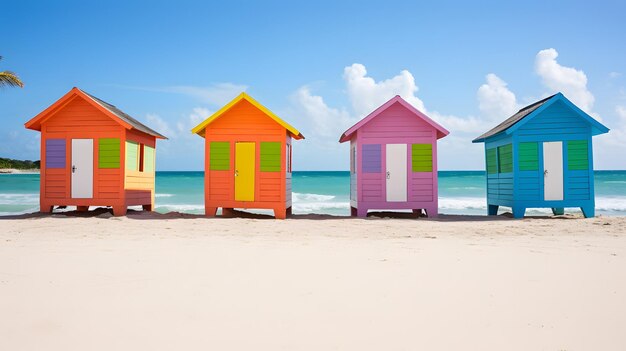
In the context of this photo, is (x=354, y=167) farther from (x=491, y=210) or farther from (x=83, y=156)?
(x=83, y=156)

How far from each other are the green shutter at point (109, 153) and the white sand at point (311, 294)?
18.4 feet

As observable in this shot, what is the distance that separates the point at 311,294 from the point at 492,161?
1358 centimetres

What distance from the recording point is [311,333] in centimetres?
393

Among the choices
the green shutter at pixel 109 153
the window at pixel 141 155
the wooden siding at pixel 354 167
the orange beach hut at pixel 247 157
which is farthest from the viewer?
the window at pixel 141 155

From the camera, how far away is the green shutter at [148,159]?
1656 centimetres

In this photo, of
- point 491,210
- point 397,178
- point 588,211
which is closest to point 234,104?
point 397,178

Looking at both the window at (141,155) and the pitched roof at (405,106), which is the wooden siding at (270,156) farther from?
the window at (141,155)

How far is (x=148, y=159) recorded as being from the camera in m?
17.0

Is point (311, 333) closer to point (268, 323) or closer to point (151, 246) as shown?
point (268, 323)

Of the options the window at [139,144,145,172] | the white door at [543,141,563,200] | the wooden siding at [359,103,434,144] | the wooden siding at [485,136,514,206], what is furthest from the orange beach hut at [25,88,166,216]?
the white door at [543,141,563,200]

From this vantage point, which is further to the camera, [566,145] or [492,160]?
[492,160]

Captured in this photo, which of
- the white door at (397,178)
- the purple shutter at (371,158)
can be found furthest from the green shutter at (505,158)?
the purple shutter at (371,158)

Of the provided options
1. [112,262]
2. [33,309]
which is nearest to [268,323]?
[33,309]

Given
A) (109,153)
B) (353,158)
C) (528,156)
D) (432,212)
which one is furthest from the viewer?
(353,158)
